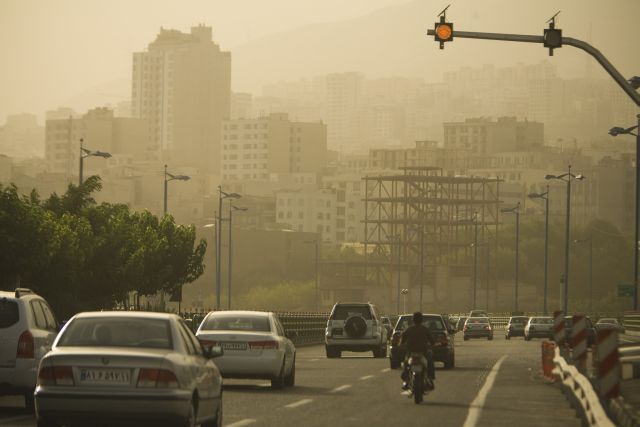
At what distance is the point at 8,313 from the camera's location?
75.5 feet

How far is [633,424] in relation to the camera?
1886cm

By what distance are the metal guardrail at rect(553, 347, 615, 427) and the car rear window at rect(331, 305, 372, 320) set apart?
17.9 m

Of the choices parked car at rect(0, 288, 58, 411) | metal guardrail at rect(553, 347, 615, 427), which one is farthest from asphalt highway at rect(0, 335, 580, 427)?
parked car at rect(0, 288, 58, 411)

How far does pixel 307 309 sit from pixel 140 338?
6650 inches

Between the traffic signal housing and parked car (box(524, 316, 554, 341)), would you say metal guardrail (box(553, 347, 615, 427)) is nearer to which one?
the traffic signal housing

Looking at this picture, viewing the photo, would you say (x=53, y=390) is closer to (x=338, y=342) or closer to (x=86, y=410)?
(x=86, y=410)

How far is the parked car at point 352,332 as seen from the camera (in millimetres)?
50375

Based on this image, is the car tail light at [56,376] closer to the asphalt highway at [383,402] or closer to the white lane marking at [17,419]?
the asphalt highway at [383,402]

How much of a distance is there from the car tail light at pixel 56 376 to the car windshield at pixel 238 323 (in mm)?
13842

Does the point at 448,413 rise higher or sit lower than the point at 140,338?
lower

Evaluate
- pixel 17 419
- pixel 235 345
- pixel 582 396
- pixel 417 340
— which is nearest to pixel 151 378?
pixel 17 419

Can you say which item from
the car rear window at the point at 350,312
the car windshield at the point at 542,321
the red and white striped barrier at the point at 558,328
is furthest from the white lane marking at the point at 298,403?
the car windshield at the point at 542,321

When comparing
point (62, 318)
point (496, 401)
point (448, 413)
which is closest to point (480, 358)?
point (62, 318)

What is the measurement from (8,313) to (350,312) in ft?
97.4
